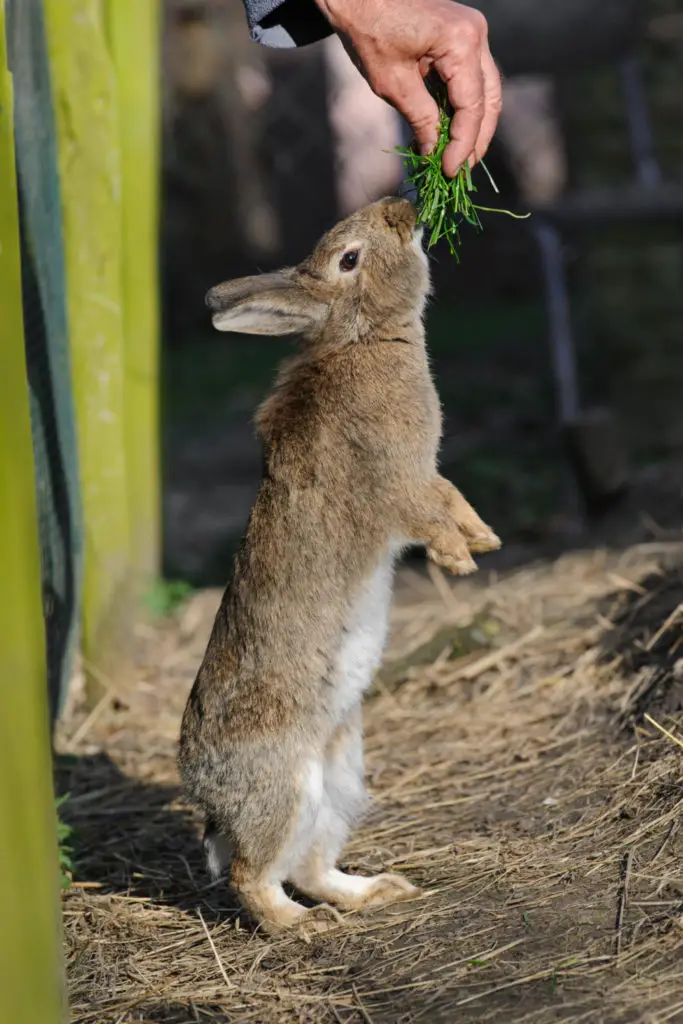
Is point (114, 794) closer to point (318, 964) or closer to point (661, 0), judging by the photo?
point (318, 964)

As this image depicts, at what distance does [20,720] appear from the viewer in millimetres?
2324

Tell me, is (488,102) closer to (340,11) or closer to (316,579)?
(340,11)

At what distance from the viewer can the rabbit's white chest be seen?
3.23m

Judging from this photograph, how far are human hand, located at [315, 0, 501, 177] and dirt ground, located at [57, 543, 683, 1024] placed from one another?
60.9 inches

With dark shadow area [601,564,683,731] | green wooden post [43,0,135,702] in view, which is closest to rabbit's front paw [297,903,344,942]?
dark shadow area [601,564,683,731]

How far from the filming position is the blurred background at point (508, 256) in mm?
7090

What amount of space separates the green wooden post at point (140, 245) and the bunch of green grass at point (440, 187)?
2.42 metres

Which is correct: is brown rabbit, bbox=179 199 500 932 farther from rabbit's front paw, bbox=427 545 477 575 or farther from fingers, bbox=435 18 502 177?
fingers, bbox=435 18 502 177

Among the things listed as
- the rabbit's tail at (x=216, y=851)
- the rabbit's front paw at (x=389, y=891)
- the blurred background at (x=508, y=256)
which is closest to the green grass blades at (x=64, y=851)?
the rabbit's tail at (x=216, y=851)

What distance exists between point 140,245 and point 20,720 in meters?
3.58

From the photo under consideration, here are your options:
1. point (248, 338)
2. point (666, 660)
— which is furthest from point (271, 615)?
point (248, 338)

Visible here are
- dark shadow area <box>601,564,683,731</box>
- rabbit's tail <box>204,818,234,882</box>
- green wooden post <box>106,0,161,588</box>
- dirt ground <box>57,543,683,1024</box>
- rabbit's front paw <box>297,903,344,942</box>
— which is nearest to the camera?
dirt ground <box>57,543,683,1024</box>

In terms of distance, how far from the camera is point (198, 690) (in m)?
3.29

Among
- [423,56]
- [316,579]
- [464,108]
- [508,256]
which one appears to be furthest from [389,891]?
[508,256]
